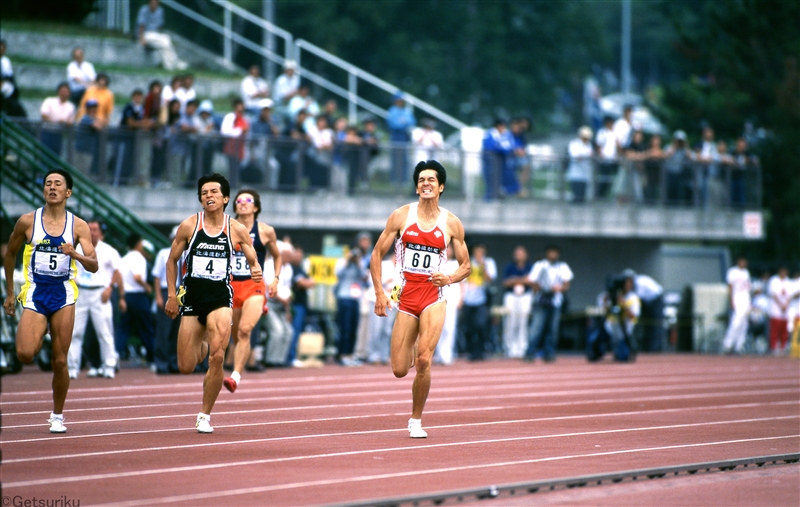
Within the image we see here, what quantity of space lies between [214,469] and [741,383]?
488 inches

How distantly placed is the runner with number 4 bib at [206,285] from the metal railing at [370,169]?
12.8 metres

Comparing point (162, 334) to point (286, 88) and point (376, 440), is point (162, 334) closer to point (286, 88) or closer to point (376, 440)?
point (376, 440)

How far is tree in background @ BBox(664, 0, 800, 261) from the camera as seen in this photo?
127 ft

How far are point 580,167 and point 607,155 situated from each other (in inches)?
38.7

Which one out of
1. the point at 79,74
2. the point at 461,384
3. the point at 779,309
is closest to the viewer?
the point at 461,384

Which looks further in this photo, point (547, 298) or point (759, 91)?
point (759, 91)

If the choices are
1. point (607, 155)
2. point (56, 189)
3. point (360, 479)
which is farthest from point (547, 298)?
point (360, 479)

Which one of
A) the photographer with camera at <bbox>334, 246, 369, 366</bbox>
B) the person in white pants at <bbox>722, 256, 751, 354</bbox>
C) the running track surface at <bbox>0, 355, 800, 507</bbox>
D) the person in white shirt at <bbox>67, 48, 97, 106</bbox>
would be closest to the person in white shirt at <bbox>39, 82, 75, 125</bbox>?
the person in white shirt at <bbox>67, 48, 97, 106</bbox>

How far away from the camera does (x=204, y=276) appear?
11617 mm

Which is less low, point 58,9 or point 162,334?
point 58,9

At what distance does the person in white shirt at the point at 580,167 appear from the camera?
30297 mm

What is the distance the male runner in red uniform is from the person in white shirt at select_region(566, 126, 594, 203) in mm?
18633

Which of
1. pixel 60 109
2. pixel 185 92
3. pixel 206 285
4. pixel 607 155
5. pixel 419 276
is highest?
pixel 185 92

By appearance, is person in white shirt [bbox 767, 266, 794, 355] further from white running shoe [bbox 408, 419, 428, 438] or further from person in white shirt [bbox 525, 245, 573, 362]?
white running shoe [bbox 408, 419, 428, 438]
